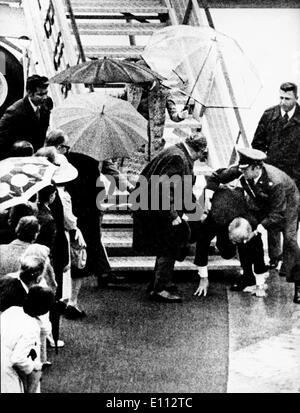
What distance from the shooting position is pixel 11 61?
13242mm

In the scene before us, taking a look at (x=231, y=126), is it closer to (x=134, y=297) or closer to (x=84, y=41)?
(x=134, y=297)

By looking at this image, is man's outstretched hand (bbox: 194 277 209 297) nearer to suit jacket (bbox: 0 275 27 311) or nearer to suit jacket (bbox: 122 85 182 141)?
suit jacket (bbox: 122 85 182 141)

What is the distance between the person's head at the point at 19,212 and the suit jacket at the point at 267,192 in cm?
300

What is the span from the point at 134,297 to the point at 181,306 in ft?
1.69

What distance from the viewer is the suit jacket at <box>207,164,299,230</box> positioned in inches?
394

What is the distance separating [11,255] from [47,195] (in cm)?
84

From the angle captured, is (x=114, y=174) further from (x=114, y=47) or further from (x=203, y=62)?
(x=114, y=47)

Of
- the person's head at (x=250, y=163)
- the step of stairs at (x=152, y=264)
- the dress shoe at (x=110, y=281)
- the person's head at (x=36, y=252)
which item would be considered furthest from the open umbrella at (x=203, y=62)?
the person's head at (x=36, y=252)

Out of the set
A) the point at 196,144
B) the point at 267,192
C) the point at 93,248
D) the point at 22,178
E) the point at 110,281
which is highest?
the point at 22,178

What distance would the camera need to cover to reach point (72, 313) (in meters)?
9.22

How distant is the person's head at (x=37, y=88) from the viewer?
9.38 meters

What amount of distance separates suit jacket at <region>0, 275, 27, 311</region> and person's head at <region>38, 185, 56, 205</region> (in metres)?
1.20

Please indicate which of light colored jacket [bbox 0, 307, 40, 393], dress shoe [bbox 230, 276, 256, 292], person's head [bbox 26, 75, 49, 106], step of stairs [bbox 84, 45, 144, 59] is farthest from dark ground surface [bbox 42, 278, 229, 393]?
step of stairs [bbox 84, 45, 144, 59]

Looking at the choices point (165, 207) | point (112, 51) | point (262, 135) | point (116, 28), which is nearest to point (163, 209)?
point (165, 207)
